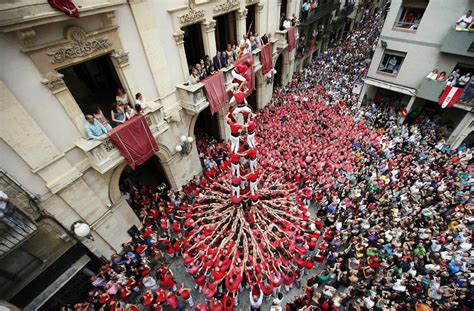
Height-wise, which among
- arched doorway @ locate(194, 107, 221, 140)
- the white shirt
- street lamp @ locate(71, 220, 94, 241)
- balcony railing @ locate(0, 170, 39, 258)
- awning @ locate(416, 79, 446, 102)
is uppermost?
the white shirt

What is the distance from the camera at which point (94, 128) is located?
9.30 meters

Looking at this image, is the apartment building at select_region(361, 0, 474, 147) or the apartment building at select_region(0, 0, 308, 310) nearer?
the apartment building at select_region(0, 0, 308, 310)

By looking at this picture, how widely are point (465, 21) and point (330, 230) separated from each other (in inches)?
589

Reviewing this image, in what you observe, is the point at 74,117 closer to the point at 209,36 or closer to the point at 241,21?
the point at 209,36

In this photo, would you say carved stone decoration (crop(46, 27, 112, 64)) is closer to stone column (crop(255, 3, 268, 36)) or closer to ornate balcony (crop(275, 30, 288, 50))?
stone column (crop(255, 3, 268, 36))

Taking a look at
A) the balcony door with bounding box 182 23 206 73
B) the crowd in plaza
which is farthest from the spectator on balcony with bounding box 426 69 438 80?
the balcony door with bounding box 182 23 206 73

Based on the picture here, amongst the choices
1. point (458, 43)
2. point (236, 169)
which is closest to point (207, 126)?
point (236, 169)

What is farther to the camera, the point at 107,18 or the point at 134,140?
the point at 134,140

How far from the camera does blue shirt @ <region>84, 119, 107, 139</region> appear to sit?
363 inches

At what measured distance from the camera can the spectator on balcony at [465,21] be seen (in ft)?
44.9

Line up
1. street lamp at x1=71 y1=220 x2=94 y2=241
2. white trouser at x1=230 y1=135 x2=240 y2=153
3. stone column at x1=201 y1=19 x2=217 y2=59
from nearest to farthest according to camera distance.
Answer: white trouser at x1=230 y1=135 x2=240 y2=153, street lamp at x1=71 y1=220 x2=94 y2=241, stone column at x1=201 y1=19 x2=217 y2=59

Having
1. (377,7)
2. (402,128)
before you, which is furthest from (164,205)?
(377,7)

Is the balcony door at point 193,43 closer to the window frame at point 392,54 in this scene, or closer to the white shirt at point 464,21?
the window frame at point 392,54

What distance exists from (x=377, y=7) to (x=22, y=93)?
190 feet
